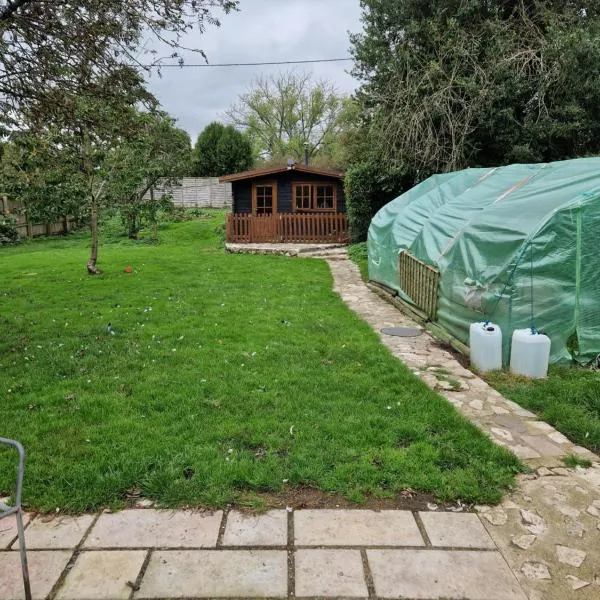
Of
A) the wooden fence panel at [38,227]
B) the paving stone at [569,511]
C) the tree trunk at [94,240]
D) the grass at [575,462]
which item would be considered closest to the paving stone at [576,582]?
the paving stone at [569,511]

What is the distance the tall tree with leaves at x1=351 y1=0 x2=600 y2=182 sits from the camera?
11164mm

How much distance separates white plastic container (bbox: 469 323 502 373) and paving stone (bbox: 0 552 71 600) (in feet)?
12.8

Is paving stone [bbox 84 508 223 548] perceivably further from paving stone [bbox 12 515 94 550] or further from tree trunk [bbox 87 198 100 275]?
tree trunk [bbox 87 198 100 275]

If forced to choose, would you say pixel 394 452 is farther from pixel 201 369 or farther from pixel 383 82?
pixel 383 82

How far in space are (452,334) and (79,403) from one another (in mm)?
4239

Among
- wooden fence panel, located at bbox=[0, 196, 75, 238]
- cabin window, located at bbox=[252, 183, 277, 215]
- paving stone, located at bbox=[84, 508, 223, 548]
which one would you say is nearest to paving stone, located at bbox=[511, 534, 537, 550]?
paving stone, located at bbox=[84, 508, 223, 548]

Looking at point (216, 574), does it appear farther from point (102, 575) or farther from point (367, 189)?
point (367, 189)

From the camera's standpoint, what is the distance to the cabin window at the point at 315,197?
17.1 meters

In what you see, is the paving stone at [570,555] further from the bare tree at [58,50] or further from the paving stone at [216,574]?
the bare tree at [58,50]

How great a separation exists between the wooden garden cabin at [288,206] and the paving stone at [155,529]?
44.6 ft

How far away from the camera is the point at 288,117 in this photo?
36.6 meters

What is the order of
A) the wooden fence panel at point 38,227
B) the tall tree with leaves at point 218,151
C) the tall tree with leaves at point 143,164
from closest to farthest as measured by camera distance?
the tall tree with leaves at point 143,164 < the wooden fence panel at point 38,227 < the tall tree with leaves at point 218,151

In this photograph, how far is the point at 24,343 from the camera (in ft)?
18.8

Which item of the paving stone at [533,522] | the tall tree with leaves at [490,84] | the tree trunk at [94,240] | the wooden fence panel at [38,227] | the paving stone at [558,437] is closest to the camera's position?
the paving stone at [533,522]
